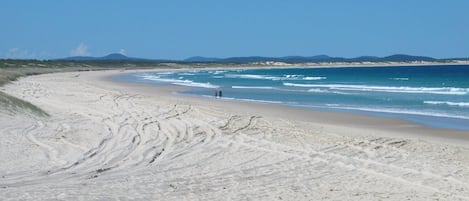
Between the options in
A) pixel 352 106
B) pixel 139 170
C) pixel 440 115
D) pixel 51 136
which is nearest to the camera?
pixel 139 170

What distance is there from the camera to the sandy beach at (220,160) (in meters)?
7.90

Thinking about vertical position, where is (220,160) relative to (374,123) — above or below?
above

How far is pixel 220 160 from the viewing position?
35.0ft

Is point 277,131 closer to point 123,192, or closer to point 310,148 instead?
point 310,148

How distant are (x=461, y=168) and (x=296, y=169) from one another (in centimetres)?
261

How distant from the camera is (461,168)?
10039 millimetres

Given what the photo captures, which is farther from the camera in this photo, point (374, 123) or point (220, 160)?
point (374, 123)

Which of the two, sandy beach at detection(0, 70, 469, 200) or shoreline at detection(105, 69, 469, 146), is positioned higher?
sandy beach at detection(0, 70, 469, 200)

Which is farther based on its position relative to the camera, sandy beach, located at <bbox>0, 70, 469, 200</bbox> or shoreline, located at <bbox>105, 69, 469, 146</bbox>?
shoreline, located at <bbox>105, 69, 469, 146</bbox>

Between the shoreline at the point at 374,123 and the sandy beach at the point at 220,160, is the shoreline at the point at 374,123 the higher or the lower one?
the lower one

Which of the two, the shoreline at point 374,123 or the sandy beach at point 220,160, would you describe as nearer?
the sandy beach at point 220,160

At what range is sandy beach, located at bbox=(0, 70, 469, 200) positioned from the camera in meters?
7.90

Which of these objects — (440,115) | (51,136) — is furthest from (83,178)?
(440,115)

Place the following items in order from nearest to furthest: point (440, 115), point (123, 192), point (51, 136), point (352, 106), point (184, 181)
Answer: point (123, 192) → point (184, 181) → point (51, 136) → point (440, 115) → point (352, 106)
